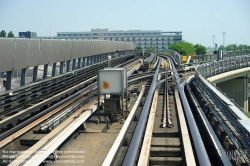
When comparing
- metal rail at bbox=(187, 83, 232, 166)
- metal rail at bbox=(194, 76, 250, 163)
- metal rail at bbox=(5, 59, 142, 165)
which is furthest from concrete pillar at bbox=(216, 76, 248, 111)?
metal rail at bbox=(5, 59, 142, 165)

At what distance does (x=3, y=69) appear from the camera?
1305 cm

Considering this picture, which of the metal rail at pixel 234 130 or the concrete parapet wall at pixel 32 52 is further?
the concrete parapet wall at pixel 32 52

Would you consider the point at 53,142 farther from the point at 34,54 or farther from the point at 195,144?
the point at 34,54

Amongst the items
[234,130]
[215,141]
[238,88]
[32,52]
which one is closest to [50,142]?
[215,141]

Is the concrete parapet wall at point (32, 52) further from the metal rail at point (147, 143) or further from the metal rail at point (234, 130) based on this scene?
the metal rail at point (234, 130)

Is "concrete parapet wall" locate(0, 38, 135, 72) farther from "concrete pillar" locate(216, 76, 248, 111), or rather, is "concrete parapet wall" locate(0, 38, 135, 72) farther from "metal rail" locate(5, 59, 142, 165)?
"concrete pillar" locate(216, 76, 248, 111)

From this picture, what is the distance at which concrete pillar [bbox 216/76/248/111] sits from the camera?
38625mm

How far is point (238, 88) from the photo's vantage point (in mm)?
39125

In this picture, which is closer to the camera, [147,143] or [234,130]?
[234,130]

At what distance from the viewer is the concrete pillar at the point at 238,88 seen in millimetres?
38625

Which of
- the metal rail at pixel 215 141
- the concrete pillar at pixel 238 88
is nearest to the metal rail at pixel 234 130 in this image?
the metal rail at pixel 215 141

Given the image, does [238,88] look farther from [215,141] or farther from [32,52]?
[215,141]

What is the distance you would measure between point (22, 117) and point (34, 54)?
22.7 ft

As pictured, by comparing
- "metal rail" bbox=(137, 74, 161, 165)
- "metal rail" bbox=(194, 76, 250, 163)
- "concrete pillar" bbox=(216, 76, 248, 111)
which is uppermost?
"metal rail" bbox=(194, 76, 250, 163)
